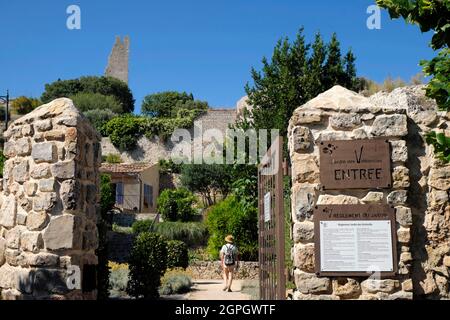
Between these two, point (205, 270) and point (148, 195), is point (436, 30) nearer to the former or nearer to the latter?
point (205, 270)

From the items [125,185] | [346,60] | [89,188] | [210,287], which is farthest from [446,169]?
[125,185]

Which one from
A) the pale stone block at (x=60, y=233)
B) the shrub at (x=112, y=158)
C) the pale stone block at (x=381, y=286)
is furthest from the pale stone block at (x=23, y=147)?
the shrub at (x=112, y=158)

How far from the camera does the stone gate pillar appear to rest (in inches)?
195

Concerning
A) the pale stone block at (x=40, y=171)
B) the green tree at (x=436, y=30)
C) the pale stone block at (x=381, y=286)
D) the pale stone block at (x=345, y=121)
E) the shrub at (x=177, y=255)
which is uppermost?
the green tree at (x=436, y=30)

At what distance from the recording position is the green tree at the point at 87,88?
4797 cm

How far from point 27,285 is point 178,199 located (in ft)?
66.4

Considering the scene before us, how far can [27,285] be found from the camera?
16.2 ft

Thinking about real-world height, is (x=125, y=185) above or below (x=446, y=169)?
above

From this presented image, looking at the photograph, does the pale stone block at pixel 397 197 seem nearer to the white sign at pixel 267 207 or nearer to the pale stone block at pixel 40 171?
the white sign at pixel 267 207

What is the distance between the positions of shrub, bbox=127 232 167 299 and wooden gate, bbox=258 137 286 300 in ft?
13.2

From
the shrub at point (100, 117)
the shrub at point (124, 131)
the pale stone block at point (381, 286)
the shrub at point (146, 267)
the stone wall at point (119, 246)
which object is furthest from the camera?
the shrub at point (100, 117)

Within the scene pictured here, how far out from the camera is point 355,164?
15.1 ft

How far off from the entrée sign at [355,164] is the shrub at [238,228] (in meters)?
11.5
